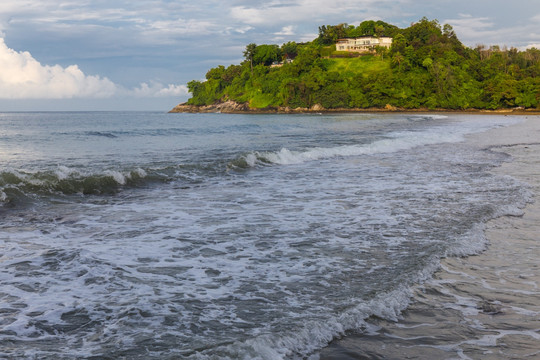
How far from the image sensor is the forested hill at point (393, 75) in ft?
360

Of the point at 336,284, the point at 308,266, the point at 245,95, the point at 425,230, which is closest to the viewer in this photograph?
the point at 336,284

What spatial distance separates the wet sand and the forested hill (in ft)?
370

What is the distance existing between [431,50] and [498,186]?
12561cm

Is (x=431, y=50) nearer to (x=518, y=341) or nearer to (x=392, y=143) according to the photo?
(x=392, y=143)

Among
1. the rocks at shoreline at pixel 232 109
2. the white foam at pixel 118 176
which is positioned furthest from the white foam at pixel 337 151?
the rocks at shoreline at pixel 232 109

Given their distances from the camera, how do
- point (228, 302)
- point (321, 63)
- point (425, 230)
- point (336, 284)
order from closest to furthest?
Answer: point (228, 302) < point (336, 284) < point (425, 230) < point (321, 63)

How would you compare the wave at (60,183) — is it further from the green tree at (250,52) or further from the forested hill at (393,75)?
the green tree at (250,52)

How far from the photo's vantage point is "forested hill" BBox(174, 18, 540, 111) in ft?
360

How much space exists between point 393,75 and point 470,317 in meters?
124

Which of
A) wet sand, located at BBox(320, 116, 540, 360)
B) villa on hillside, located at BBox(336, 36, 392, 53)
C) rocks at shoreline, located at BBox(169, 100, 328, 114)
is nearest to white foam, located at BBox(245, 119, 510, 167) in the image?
wet sand, located at BBox(320, 116, 540, 360)

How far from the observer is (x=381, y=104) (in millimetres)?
117250

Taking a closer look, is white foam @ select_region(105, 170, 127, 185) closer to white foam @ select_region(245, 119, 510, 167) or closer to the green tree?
white foam @ select_region(245, 119, 510, 167)

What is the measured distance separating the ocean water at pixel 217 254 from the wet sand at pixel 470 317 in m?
0.19

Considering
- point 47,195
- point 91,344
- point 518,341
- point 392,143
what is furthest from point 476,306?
point 392,143
